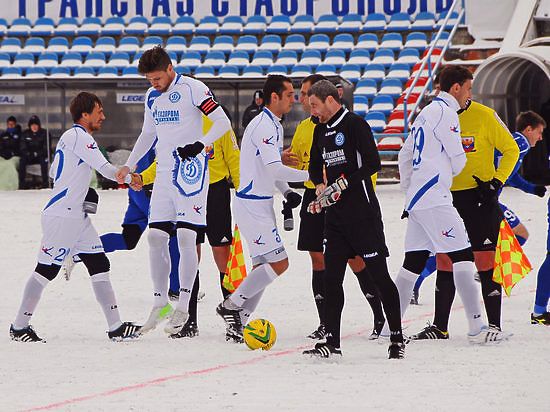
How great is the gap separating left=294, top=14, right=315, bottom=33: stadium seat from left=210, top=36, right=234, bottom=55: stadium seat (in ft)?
5.05

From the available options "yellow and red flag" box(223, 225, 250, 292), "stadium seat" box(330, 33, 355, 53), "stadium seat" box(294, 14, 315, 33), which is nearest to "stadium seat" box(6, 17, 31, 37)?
"stadium seat" box(294, 14, 315, 33)

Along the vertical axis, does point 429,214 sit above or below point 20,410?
above

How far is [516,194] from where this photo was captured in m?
20.5

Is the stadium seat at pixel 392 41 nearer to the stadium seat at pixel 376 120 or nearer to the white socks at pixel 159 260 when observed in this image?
the stadium seat at pixel 376 120

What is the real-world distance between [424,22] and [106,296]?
20.2m

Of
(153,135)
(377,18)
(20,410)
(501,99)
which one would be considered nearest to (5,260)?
(153,135)

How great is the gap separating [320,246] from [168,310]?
112 cm

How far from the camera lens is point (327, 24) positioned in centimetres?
2736

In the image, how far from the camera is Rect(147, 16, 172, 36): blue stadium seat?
2820 centimetres

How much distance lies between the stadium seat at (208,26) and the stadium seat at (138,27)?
4.49ft

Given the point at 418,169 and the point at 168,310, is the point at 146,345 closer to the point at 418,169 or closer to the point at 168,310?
the point at 168,310

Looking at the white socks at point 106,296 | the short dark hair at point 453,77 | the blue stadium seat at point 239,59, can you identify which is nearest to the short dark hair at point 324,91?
the short dark hair at point 453,77

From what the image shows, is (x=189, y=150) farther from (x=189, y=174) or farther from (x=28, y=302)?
(x=28, y=302)

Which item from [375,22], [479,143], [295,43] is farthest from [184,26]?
[479,143]
